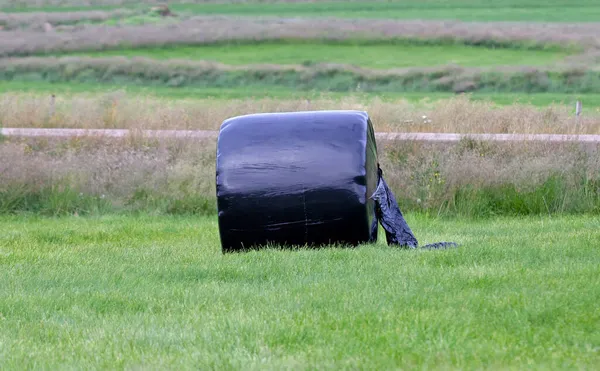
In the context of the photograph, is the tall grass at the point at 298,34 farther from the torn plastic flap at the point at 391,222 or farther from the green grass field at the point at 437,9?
the torn plastic flap at the point at 391,222

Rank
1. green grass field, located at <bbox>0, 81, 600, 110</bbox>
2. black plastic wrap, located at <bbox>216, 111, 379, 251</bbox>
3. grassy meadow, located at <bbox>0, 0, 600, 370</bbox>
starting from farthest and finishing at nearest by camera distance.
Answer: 1. green grass field, located at <bbox>0, 81, 600, 110</bbox>
2. black plastic wrap, located at <bbox>216, 111, 379, 251</bbox>
3. grassy meadow, located at <bbox>0, 0, 600, 370</bbox>

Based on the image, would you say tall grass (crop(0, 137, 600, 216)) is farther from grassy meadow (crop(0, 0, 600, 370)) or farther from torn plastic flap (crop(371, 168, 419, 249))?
torn plastic flap (crop(371, 168, 419, 249))

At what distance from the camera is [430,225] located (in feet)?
42.3

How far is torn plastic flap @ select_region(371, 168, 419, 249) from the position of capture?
33.4 ft

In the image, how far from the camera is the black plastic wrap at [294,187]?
957 cm

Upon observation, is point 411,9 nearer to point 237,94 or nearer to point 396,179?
point 237,94

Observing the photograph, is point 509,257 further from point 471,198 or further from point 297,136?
point 471,198

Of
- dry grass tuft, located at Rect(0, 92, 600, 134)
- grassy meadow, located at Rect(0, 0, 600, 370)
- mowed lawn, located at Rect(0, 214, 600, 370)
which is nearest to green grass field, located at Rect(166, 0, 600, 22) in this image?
grassy meadow, located at Rect(0, 0, 600, 370)

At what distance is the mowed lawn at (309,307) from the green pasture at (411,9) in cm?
6548

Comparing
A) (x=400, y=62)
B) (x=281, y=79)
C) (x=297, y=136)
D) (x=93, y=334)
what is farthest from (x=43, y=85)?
(x=93, y=334)

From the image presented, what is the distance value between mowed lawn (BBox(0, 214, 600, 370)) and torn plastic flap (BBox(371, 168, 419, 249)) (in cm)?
42

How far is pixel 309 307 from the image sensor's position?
279 inches

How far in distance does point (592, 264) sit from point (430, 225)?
4.81m

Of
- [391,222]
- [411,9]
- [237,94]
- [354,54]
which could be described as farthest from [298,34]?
[391,222]
